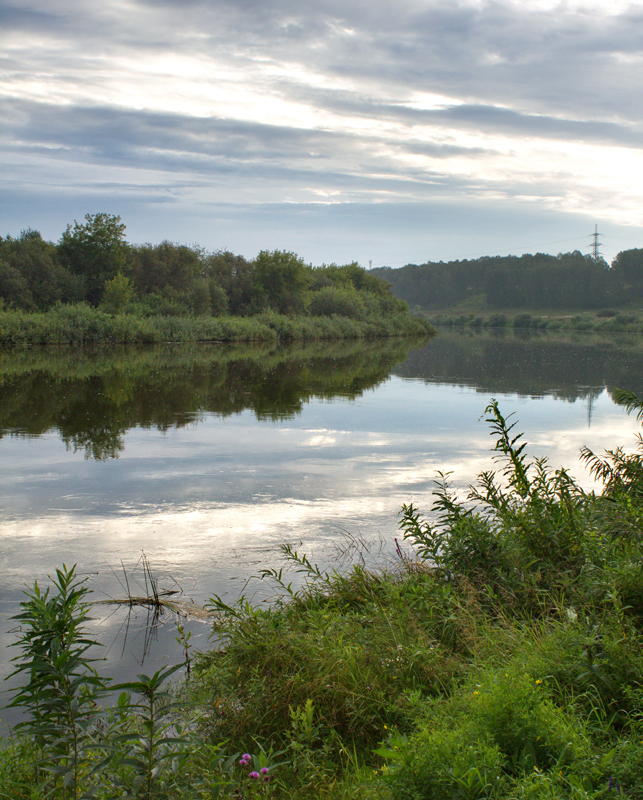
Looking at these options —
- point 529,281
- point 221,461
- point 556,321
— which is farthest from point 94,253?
point 529,281

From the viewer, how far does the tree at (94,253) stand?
53.0 metres

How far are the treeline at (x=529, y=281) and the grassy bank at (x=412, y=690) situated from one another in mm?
Result: 139111

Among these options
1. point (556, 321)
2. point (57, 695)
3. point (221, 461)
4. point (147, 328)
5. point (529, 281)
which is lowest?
point (221, 461)

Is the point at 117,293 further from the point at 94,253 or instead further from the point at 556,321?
the point at 556,321

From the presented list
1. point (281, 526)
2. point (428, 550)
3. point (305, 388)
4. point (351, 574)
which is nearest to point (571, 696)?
point (428, 550)

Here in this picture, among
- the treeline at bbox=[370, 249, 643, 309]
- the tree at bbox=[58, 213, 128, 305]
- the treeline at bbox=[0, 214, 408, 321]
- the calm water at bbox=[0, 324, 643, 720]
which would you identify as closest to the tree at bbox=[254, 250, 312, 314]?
the treeline at bbox=[0, 214, 408, 321]

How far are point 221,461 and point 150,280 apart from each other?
4887 cm

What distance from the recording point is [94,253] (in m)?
53.0

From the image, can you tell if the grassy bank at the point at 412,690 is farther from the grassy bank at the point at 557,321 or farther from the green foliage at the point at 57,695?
the grassy bank at the point at 557,321

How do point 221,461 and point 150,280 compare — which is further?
point 150,280

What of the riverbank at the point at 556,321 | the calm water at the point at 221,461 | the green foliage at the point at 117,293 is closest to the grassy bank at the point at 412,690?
the calm water at the point at 221,461

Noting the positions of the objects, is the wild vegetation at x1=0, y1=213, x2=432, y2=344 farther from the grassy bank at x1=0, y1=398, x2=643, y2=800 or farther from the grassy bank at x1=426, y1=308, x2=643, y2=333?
the grassy bank at x1=426, y1=308, x2=643, y2=333

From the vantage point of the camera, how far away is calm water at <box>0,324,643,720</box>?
6824mm

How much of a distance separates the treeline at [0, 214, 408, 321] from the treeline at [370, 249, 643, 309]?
244 feet
